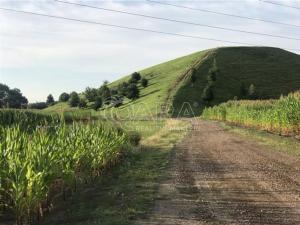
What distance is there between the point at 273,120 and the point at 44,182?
27035 mm

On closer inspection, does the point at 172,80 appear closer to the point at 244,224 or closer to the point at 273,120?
the point at 273,120

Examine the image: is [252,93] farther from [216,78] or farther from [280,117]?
[280,117]

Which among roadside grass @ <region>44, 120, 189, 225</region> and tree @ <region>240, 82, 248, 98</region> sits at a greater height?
tree @ <region>240, 82, 248, 98</region>

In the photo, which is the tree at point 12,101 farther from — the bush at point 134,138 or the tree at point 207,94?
the tree at point 207,94

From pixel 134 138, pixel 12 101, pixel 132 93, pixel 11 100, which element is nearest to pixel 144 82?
pixel 132 93

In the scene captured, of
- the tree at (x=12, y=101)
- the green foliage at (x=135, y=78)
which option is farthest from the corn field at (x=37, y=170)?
the green foliage at (x=135, y=78)

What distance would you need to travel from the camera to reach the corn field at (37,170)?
315 inches

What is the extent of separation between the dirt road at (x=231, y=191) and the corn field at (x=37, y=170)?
6.77ft

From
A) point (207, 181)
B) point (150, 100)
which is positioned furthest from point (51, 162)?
point (150, 100)

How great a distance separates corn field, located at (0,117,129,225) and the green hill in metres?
79.5

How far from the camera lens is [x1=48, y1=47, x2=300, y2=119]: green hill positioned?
106m

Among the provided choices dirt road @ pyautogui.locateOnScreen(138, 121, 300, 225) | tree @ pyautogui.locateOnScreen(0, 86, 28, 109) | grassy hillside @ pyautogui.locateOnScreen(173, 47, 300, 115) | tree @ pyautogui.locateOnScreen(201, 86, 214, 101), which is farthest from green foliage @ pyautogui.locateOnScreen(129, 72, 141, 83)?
dirt road @ pyautogui.locateOnScreen(138, 121, 300, 225)

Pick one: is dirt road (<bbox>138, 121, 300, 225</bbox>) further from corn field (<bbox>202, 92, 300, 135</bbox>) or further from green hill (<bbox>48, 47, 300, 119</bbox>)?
green hill (<bbox>48, 47, 300, 119</bbox>)

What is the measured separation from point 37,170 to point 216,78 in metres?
117
